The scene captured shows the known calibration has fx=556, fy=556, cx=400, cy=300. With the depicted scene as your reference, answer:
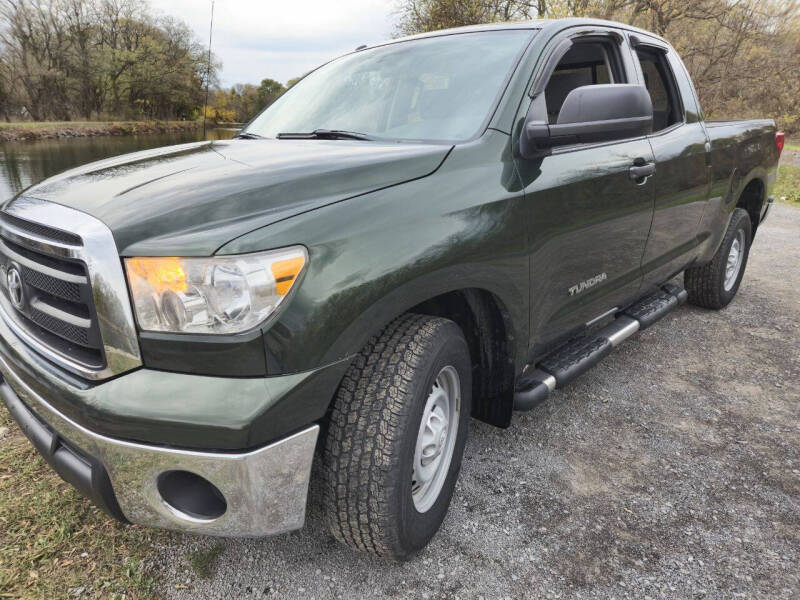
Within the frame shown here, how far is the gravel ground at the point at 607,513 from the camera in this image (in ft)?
5.97

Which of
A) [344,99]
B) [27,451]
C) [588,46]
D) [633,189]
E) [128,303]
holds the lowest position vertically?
[27,451]

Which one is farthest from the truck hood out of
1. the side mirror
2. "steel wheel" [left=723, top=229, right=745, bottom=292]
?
"steel wheel" [left=723, top=229, right=745, bottom=292]

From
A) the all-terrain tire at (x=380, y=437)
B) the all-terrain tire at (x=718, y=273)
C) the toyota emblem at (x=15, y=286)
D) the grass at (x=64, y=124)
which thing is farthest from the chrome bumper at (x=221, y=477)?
the grass at (x=64, y=124)

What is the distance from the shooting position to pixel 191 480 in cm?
147

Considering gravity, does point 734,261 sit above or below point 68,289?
below

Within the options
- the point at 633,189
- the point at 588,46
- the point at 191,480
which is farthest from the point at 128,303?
the point at 588,46

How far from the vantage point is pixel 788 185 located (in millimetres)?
12820

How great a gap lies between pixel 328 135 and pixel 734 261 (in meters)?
3.73

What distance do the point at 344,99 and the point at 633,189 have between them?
4.75 feet

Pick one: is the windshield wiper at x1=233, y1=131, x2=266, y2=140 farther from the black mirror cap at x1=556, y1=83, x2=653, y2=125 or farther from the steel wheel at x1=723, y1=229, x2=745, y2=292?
the steel wheel at x1=723, y1=229, x2=745, y2=292

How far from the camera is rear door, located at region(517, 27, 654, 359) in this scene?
2.15m

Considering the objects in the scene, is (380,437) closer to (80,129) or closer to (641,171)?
(641,171)

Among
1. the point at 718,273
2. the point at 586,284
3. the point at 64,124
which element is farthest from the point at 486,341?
the point at 64,124

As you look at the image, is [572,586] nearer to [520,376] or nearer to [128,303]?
[520,376]
